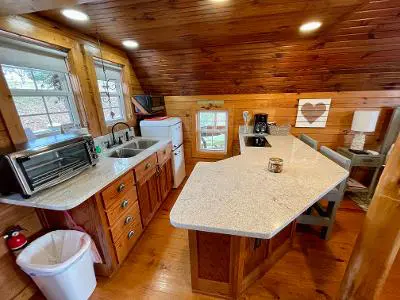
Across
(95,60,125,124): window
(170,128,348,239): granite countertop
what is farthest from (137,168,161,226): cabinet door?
(95,60,125,124): window

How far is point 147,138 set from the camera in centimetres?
270

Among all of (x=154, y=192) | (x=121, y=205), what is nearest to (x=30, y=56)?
(x=121, y=205)

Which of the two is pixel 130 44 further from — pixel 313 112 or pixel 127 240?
pixel 313 112

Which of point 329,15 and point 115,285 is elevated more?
point 329,15

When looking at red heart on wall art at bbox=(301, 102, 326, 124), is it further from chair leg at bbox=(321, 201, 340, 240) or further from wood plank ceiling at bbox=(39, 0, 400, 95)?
chair leg at bbox=(321, 201, 340, 240)

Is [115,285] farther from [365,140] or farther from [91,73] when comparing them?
[365,140]

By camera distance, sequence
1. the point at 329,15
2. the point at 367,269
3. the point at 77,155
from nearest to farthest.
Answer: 1. the point at 367,269
2. the point at 77,155
3. the point at 329,15

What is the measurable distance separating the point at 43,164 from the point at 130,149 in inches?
44.4

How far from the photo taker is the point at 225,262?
1180mm

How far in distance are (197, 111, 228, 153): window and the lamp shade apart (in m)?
1.91

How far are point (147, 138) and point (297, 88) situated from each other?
97.4 inches

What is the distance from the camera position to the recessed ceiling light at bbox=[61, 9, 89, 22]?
1.41 meters

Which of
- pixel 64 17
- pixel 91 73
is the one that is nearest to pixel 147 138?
pixel 91 73

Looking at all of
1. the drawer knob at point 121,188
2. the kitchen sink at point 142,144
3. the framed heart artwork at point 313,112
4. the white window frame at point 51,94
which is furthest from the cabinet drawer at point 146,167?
the framed heart artwork at point 313,112
